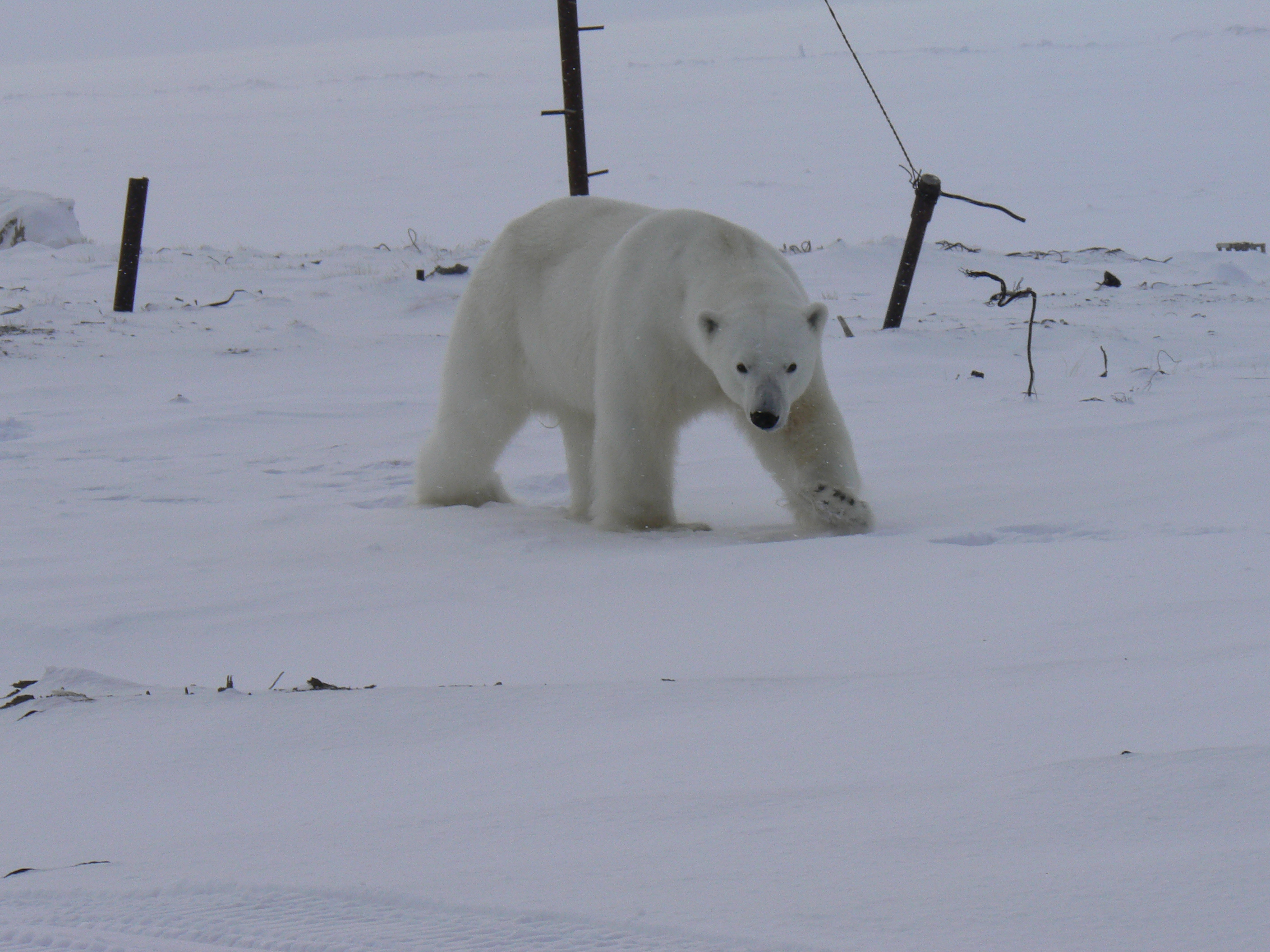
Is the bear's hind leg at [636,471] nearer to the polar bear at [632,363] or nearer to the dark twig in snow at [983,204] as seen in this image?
the polar bear at [632,363]

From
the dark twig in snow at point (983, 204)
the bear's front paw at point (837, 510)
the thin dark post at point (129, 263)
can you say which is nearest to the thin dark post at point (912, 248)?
the dark twig in snow at point (983, 204)

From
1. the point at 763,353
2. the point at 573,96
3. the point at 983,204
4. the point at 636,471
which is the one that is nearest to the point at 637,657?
the point at 763,353

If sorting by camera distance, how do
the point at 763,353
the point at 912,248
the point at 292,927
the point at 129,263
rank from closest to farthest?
the point at 292,927 → the point at 763,353 → the point at 912,248 → the point at 129,263

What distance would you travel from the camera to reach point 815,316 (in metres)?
3.57

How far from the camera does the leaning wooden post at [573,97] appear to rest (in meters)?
8.12

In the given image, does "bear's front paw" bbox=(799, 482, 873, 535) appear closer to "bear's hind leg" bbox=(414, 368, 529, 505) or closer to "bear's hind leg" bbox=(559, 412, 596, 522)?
"bear's hind leg" bbox=(559, 412, 596, 522)

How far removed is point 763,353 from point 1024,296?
228 inches

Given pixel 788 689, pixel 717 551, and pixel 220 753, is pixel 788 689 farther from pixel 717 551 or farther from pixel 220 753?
pixel 717 551

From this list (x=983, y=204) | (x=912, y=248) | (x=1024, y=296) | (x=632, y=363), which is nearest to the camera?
(x=632, y=363)

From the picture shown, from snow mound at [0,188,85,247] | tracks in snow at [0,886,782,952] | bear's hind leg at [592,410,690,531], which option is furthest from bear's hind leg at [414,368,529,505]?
snow mound at [0,188,85,247]

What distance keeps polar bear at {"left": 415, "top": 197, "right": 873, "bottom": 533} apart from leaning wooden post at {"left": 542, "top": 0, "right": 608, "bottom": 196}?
12.9 feet

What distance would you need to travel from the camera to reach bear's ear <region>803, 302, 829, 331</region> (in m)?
3.55

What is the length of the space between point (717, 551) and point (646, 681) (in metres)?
1.21

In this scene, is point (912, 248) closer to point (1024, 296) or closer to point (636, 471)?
point (1024, 296)
